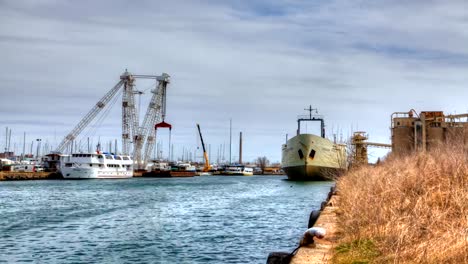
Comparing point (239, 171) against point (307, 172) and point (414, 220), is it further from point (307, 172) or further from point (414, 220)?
point (414, 220)

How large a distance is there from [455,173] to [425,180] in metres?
0.66

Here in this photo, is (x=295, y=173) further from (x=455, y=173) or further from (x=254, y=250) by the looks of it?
(x=455, y=173)

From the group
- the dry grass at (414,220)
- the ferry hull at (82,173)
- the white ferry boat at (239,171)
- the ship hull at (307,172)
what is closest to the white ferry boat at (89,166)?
the ferry hull at (82,173)

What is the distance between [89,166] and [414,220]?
315ft

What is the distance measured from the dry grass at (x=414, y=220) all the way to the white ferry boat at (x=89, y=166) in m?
90.7

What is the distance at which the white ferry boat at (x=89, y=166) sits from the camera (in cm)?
9719

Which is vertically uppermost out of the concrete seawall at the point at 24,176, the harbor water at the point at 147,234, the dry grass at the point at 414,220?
the dry grass at the point at 414,220

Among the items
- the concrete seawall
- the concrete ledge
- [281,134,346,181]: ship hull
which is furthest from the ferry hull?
the concrete ledge

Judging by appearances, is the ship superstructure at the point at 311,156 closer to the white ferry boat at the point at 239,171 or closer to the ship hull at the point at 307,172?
the ship hull at the point at 307,172

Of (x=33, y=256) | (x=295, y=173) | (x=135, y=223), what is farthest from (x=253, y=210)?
(x=295, y=173)

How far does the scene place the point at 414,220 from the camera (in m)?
8.12

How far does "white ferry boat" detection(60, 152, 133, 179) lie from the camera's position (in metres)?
97.2

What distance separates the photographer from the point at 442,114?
52.3 metres

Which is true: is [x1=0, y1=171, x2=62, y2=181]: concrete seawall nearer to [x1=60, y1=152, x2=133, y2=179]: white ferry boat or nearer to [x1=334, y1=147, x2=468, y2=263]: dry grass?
[x1=60, y1=152, x2=133, y2=179]: white ferry boat
